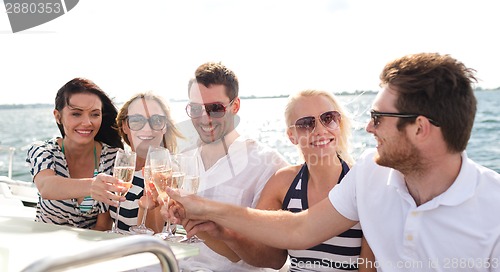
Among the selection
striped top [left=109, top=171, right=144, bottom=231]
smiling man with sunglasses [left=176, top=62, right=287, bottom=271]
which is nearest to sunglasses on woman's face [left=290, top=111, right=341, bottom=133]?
smiling man with sunglasses [left=176, top=62, right=287, bottom=271]

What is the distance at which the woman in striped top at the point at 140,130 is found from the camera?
292 cm

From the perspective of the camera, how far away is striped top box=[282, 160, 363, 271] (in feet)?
8.00

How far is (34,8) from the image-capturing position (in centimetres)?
652

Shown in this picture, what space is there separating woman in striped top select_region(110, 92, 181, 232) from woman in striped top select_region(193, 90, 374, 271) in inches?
25.9

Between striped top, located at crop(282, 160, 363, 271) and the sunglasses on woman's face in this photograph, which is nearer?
striped top, located at crop(282, 160, 363, 271)

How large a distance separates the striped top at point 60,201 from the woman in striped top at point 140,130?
0.16 meters

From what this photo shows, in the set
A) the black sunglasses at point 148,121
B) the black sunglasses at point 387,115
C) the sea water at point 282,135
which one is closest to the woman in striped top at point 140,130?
the black sunglasses at point 148,121

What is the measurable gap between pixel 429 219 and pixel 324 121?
2.36 ft

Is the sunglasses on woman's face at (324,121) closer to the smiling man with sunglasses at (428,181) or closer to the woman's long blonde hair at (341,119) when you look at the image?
the woman's long blonde hair at (341,119)

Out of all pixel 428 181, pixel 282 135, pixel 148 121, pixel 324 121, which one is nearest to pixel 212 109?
pixel 148 121

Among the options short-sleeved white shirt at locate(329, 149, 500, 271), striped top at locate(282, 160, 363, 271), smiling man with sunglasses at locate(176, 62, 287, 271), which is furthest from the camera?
smiling man with sunglasses at locate(176, 62, 287, 271)

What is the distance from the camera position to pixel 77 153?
10.5ft

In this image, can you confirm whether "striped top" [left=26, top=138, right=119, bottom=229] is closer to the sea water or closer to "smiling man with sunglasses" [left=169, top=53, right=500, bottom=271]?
"smiling man with sunglasses" [left=169, top=53, right=500, bottom=271]

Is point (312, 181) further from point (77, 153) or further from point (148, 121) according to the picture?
point (77, 153)
